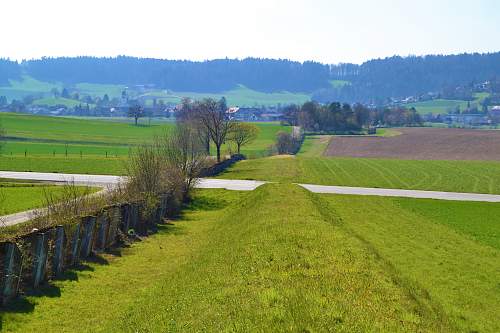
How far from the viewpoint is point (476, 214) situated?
58.0m

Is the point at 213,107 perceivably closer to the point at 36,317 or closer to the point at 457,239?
the point at 457,239

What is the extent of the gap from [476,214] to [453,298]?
35255 millimetres

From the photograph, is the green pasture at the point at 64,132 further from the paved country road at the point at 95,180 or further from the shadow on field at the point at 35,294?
the shadow on field at the point at 35,294

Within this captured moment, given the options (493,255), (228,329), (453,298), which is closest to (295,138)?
(493,255)

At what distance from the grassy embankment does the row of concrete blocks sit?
38.2 m

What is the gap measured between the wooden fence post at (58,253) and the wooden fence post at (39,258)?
103 centimetres

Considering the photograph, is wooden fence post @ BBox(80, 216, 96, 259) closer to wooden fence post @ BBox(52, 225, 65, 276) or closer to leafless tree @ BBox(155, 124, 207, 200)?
wooden fence post @ BBox(52, 225, 65, 276)

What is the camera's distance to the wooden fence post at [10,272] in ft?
68.1

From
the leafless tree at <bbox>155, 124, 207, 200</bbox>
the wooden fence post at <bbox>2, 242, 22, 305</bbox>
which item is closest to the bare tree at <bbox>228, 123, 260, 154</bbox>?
the leafless tree at <bbox>155, 124, 207, 200</bbox>

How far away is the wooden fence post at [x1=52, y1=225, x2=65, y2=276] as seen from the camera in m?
25.6

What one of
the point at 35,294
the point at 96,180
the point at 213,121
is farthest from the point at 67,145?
the point at 35,294

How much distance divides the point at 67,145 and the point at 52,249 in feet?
385

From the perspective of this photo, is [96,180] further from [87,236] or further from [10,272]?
[10,272]

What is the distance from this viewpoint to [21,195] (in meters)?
57.5
